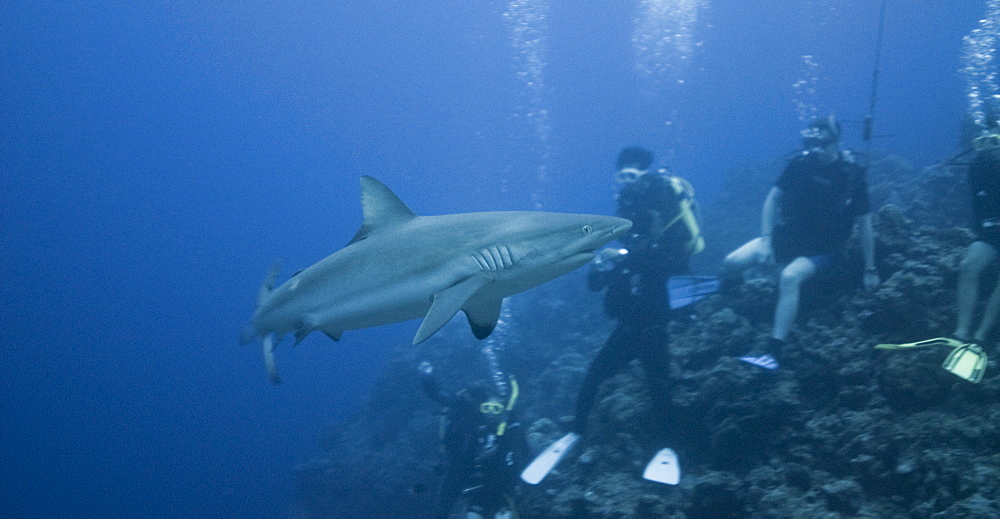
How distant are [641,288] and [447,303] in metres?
3.91

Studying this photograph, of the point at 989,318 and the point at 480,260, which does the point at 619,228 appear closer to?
the point at 480,260

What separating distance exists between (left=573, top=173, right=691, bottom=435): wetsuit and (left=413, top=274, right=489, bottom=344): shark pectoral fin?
3.48 metres

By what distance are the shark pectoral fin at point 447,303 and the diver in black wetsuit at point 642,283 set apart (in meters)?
3.30

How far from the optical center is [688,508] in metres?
4.17

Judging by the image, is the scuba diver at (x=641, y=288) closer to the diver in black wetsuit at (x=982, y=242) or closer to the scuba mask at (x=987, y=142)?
the diver in black wetsuit at (x=982, y=242)

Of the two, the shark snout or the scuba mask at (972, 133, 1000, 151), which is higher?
the scuba mask at (972, 133, 1000, 151)

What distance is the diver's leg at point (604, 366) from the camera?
5.70m

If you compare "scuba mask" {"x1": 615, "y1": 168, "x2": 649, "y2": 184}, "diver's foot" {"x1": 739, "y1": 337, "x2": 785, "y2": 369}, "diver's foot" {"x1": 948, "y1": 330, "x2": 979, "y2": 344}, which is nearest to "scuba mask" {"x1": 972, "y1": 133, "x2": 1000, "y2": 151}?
"diver's foot" {"x1": 948, "y1": 330, "x2": 979, "y2": 344}

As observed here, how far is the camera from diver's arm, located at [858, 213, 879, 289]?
16.1 feet

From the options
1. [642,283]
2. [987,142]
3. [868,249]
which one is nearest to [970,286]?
[868,249]

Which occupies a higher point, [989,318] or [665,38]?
[665,38]

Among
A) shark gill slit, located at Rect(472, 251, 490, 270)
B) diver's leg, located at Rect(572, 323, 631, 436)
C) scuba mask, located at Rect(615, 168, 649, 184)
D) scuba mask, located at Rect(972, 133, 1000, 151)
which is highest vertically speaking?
scuba mask, located at Rect(972, 133, 1000, 151)

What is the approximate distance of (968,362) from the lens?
11.8 ft

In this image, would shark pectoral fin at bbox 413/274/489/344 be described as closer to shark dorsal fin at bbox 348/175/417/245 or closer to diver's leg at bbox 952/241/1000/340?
shark dorsal fin at bbox 348/175/417/245
